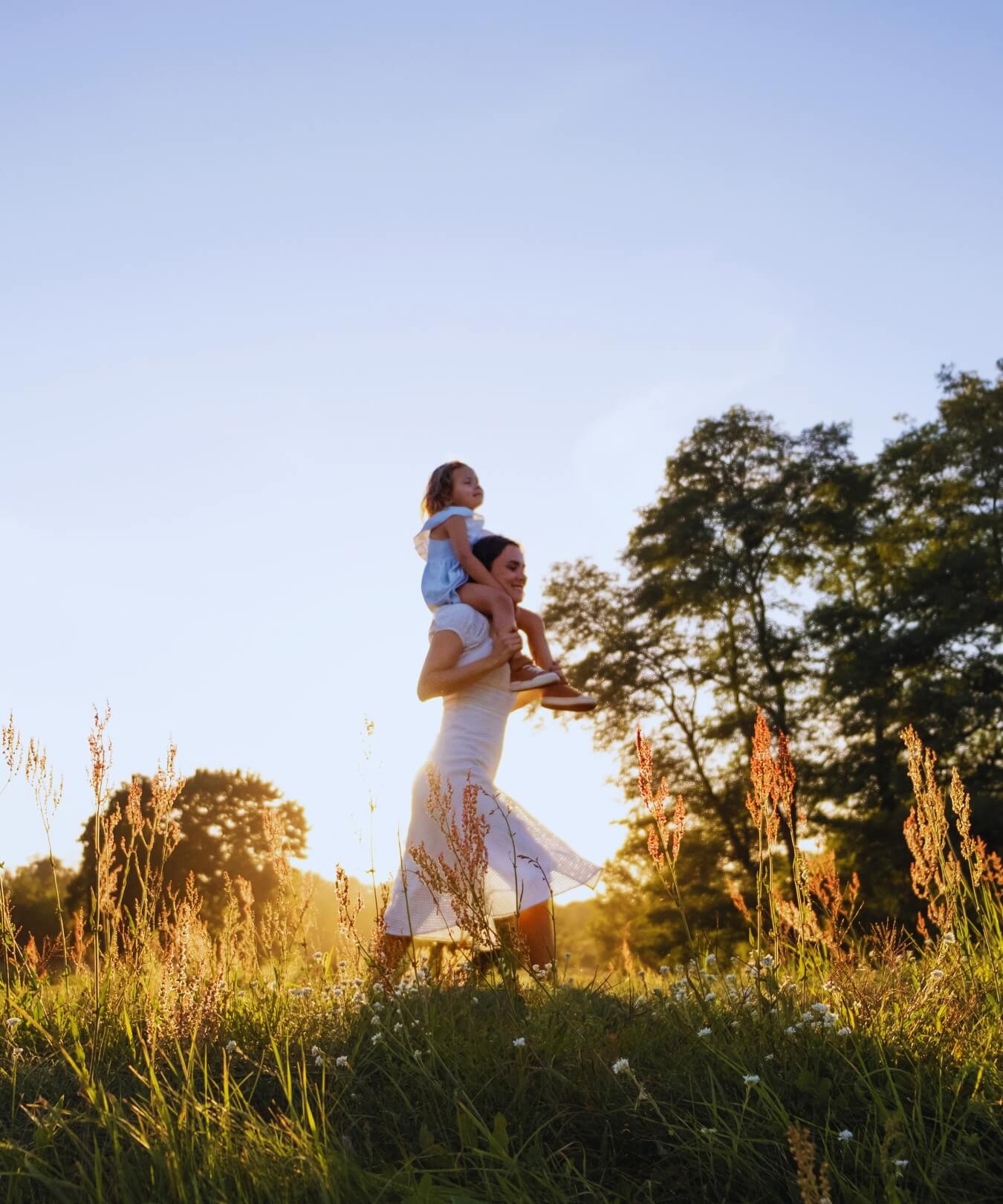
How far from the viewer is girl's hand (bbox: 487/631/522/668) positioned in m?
5.45

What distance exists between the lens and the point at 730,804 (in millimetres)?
25109

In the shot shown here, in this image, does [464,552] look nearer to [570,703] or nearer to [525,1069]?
[570,703]

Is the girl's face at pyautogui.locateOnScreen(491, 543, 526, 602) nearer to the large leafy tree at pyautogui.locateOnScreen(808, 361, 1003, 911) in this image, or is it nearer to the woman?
the woman

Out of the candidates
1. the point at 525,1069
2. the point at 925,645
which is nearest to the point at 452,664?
the point at 525,1069

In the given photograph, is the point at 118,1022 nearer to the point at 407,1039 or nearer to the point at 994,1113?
the point at 407,1039

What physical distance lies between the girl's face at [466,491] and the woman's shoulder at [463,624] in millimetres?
889

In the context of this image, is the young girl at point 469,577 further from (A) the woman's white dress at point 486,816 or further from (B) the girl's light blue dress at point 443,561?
(A) the woman's white dress at point 486,816

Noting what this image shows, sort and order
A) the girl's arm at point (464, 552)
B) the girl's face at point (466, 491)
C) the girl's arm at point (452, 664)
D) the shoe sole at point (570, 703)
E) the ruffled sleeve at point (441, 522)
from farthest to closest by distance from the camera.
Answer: the girl's face at point (466, 491), the ruffled sleeve at point (441, 522), the girl's arm at point (464, 552), the shoe sole at point (570, 703), the girl's arm at point (452, 664)

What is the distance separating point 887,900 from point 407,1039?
18699mm

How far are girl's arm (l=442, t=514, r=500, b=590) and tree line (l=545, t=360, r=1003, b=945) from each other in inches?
648

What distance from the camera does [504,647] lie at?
5.50 meters

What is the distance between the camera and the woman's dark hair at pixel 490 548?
605cm

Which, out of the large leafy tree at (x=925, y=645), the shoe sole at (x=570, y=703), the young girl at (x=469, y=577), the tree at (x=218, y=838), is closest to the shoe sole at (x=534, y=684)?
the young girl at (x=469, y=577)

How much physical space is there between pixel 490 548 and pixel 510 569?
0.19m
